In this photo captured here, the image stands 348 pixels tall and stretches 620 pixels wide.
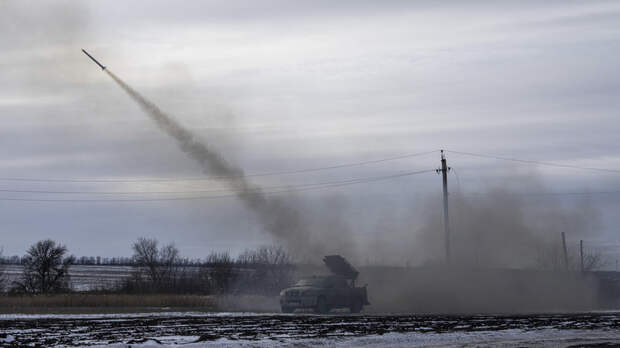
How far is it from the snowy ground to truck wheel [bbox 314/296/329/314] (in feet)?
16.3

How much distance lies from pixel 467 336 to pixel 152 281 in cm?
3952

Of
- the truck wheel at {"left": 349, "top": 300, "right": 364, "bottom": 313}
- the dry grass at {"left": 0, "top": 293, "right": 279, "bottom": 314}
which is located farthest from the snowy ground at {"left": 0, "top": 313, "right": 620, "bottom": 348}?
the dry grass at {"left": 0, "top": 293, "right": 279, "bottom": 314}

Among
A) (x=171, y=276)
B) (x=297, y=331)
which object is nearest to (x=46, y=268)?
(x=171, y=276)

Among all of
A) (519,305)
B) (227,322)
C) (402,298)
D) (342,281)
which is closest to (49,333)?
(227,322)

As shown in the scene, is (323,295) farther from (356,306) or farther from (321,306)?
(356,306)

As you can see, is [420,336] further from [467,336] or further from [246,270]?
[246,270]

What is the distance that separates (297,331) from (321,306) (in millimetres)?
12969

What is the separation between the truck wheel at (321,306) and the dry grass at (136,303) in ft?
13.4

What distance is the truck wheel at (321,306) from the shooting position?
39.4 m

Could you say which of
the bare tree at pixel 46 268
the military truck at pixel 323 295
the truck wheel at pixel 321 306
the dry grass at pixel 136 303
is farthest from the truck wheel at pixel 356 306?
the bare tree at pixel 46 268

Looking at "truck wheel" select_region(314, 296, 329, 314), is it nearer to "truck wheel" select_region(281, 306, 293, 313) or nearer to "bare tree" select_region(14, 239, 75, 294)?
"truck wheel" select_region(281, 306, 293, 313)

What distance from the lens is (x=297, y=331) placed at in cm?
2672

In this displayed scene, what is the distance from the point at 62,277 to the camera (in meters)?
66.6

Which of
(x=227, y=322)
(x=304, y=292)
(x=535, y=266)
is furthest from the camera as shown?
(x=535, y=266)
